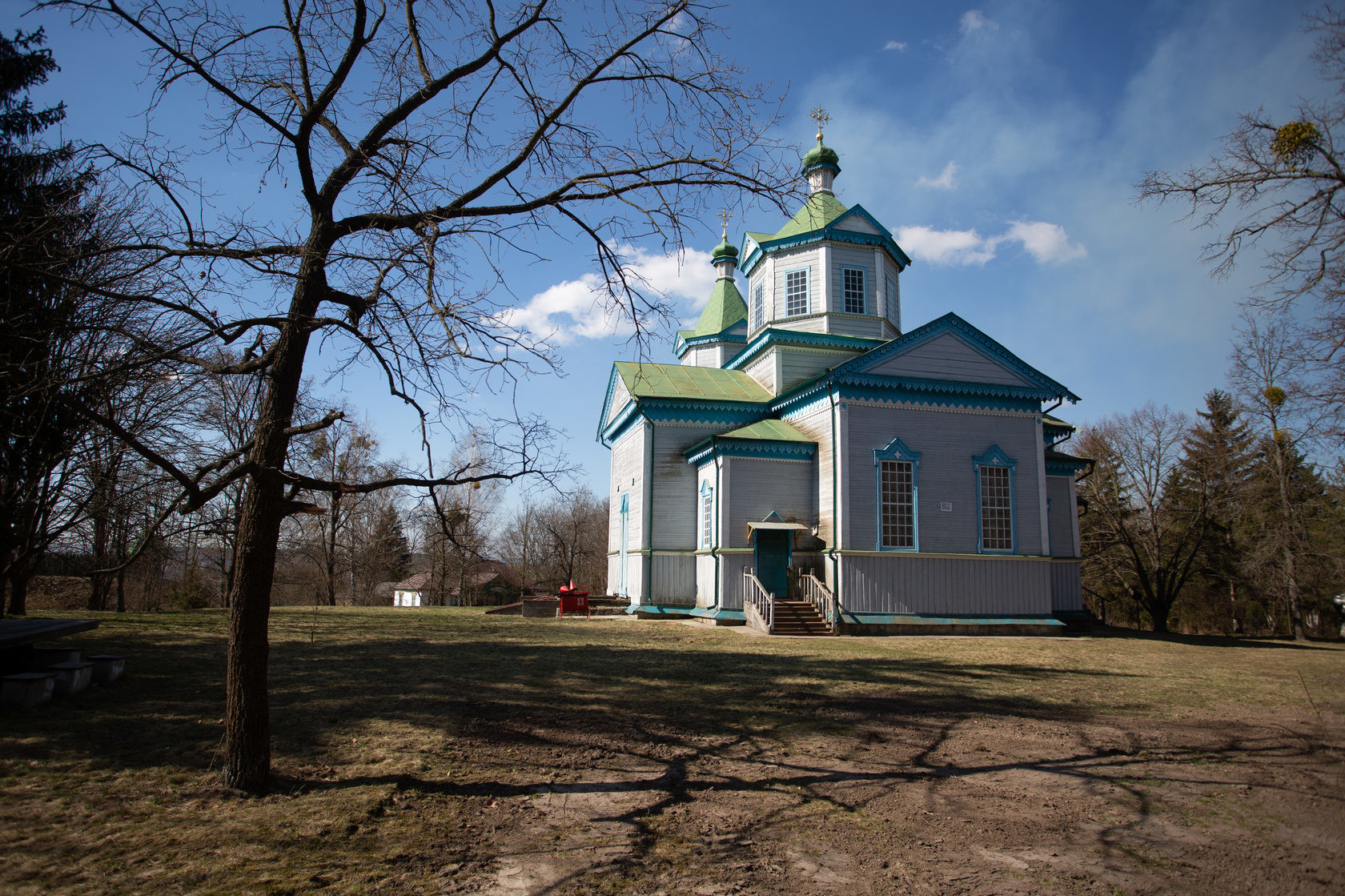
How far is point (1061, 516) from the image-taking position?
23.2 m

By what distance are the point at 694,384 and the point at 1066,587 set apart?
13271mm

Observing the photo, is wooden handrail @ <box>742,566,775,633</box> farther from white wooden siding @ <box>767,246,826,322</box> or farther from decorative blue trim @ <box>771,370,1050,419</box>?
white wooden siding @ <box>767,246,826,322</box>

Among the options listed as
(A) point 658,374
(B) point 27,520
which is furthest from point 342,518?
(B) point 27,520

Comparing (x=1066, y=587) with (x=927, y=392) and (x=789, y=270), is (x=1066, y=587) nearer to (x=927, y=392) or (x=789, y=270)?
(x=927, y=392)

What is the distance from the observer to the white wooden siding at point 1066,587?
888 inches

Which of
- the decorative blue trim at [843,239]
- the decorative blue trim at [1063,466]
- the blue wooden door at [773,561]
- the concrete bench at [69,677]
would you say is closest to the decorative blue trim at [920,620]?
the blue wooden door at [773,561]

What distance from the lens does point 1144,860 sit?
436cm

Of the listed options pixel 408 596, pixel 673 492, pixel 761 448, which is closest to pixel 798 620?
pixel 761 448

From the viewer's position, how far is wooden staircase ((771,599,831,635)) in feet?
58.0

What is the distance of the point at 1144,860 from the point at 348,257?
21.2 feet

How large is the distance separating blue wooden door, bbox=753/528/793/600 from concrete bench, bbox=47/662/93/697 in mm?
15097

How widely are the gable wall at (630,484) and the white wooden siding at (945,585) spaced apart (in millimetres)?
6744

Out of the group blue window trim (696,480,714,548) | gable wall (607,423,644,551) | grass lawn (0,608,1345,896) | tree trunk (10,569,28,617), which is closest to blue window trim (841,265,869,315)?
blue window trim (696,480,714,548)

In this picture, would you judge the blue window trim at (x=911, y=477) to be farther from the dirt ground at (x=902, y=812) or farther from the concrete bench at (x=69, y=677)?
the concrete bench at (x=69, y=677)
